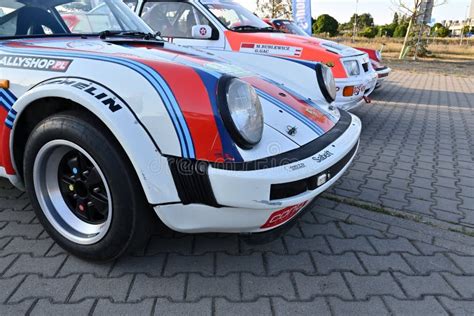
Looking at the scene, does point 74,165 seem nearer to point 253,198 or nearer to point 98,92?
point 98,92

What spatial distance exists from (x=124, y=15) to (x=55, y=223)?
5.97 ft

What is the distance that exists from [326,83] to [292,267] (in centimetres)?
155

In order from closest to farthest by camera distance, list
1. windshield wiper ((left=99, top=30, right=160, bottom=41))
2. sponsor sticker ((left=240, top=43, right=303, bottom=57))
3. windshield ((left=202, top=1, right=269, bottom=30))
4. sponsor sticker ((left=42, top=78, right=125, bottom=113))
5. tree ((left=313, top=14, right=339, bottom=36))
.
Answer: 1. sponsor sticker ((left=42, top=78, right=125, bottom=113))
2. windshield wiper ((left=99, top=30, right=160, bottom=41))
3. sponsor sticker ((left=240, top=43, right=303, bottom=57))
4. windshield ((left=202, top=1, right=269, bottom=30))
5. tree ((left=313, top=14, right=339, bottom=36))

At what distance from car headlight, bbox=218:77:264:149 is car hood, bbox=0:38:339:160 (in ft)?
0.14

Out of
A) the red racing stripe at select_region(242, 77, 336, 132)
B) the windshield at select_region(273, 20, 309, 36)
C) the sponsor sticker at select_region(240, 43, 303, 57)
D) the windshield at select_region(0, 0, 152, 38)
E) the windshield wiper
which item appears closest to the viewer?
the red racing stripe at select_region(242, 77, 336, 132)

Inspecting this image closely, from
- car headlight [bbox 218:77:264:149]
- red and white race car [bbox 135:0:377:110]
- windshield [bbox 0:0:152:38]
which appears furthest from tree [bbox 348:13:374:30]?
car headlight [bbox 218:77:264:149]

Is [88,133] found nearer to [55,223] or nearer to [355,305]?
[55,223]

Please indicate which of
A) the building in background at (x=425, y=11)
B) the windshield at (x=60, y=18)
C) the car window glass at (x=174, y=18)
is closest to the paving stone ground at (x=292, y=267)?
the windshield at (x=60, y=18)

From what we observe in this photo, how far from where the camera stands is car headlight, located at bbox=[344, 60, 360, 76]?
5.44 m

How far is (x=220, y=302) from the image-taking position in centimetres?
193

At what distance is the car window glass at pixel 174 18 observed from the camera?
218 inches

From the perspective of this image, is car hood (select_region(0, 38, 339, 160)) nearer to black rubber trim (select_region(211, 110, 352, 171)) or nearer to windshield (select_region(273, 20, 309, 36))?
black rubber trim (select_region(211, 110, 352, 171))

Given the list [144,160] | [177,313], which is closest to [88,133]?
[144,160]

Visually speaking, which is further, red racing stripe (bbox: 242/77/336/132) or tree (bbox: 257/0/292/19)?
tree (bbox: 257/0/292/19)
